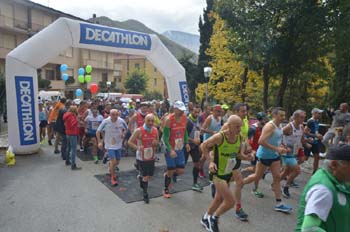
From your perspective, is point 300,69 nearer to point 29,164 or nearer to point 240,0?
point 240,0

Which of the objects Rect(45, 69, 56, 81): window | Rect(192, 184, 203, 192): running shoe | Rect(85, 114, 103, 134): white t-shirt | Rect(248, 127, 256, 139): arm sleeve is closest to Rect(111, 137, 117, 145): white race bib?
Rect(192, 184, 203, 192): running shoe

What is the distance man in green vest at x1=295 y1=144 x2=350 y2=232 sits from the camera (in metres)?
1.87

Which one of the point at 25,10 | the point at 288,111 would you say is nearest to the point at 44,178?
the point at 288,111

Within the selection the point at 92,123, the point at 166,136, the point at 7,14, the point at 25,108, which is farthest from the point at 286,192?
the point at 7,14

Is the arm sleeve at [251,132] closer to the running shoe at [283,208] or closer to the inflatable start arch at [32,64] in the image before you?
the running shoe at [283,208]

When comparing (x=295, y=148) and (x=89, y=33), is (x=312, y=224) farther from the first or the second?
(x=89, y=33)

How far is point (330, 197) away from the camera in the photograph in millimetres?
1893

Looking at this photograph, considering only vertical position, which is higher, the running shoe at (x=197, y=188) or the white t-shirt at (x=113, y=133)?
the white t-shirt at (x=113, y=133)

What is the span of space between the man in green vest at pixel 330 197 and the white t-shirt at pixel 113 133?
520 centimetres

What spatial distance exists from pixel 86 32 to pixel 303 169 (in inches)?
315

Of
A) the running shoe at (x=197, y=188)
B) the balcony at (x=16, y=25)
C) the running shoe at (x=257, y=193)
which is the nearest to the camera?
the running shoe at (x=257, y=193)

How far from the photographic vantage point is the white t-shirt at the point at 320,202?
1865 mm

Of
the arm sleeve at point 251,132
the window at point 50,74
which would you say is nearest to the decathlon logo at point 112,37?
the arm sleeve at point 251,132

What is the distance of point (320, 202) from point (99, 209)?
4.31 m
